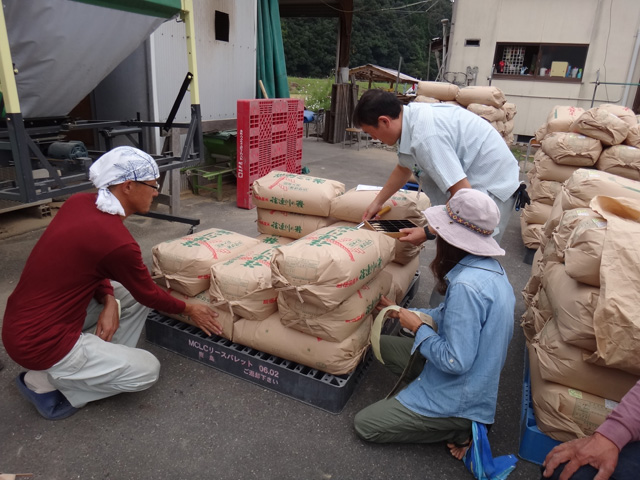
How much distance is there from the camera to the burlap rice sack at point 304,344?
2191 mm

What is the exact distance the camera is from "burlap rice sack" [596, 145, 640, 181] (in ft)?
13.2

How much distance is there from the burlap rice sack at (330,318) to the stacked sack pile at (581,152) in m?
2.67

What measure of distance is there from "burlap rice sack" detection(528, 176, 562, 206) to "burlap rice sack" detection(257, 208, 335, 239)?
265 cm

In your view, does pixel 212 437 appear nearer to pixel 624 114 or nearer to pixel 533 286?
pixel 533 286

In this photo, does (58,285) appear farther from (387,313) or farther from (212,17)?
(212,17)

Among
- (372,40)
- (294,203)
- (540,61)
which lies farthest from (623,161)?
(372,40)

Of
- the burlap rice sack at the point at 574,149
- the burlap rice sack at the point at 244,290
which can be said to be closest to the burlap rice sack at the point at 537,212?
the burlap rice sack at the point at 574,149

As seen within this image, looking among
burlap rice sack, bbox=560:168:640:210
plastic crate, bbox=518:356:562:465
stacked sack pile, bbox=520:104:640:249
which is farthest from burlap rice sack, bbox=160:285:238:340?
stacked sack pile, bbox=520:104:640:249

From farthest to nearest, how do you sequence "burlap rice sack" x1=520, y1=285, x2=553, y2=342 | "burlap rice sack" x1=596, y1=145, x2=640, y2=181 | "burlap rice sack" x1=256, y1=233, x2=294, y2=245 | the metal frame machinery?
"burlap rice sack" x1=596, y1=145, x2=640, y2=181, "burlap rice sack" x1=256, y1=233, x2=294, y2=245, the metal frame machinery, "burlap rice sack" x1=520, y1=285, x2=553, y2=342

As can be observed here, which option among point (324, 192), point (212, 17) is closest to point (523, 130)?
point (212, 17)

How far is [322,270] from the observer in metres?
2.03

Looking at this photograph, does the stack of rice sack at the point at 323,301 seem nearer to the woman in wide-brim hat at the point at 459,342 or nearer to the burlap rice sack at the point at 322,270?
the burlap rice sack at the point at 322,270

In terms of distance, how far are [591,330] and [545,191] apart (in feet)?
10.7

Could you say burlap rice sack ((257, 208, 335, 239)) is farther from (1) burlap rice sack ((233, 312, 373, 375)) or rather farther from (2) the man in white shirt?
(1) burlap rice sack ((233, 312, 373, 375))
